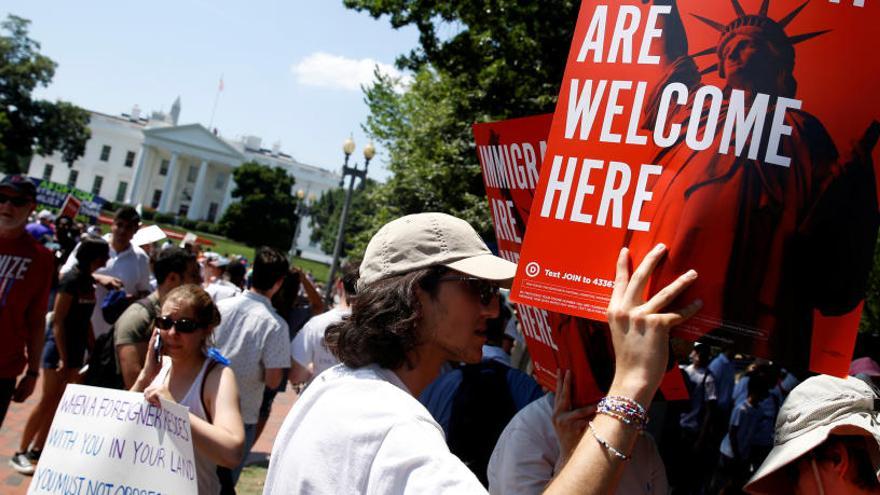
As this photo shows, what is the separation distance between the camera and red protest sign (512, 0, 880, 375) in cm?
154

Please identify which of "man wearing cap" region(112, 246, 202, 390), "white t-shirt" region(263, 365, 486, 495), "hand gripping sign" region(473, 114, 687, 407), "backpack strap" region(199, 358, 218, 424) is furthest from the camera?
"man wearing cap" region(112, 246, 202, 390)

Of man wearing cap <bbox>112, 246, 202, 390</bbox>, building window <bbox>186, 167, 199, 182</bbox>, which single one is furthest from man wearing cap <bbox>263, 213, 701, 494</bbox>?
building window <bbox>186, 167, 199, 182</bbox>

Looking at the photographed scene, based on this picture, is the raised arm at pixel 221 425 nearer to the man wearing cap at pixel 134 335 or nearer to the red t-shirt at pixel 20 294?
the man wearing cap at pixel 134 335

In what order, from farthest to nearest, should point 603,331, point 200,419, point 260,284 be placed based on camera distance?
1. point 260,284
2. point 200,419
3. point 603,331

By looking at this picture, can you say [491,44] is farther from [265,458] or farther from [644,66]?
[644,66]

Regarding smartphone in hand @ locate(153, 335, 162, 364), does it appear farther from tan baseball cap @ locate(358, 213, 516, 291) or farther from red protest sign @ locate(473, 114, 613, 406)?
tan baseball cap @ locate(358, 213, 516, 291)

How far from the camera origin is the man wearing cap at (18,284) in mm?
4773

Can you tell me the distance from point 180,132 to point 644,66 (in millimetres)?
116660

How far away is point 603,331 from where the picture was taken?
7.00 ft

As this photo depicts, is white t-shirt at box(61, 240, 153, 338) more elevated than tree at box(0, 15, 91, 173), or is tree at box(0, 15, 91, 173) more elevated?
tree at box(0, 15, 91, 173)

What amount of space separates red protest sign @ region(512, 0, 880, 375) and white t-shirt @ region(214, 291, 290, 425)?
12.5 feet

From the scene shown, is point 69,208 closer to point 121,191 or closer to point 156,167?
point 156,167

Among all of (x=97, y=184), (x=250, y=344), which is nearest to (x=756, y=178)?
(x=250, y=344)

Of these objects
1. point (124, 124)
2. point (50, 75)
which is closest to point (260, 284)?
point (50, 75)
